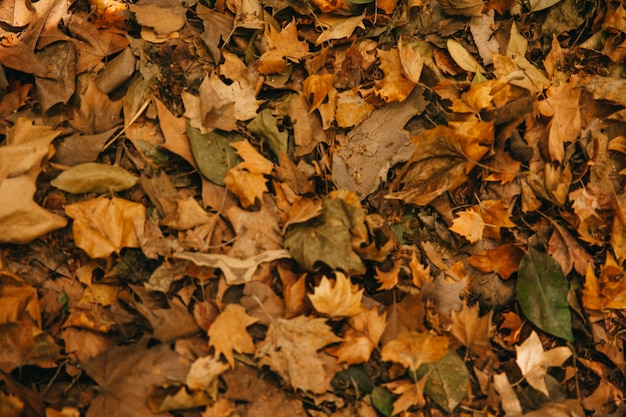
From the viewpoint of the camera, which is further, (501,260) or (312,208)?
(501,260)

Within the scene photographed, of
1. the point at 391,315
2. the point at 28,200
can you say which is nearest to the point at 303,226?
the point at 391,315

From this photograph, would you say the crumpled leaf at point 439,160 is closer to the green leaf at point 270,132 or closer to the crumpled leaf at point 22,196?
the green leaf at point 270,132

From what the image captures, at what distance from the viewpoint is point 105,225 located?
1731 mm

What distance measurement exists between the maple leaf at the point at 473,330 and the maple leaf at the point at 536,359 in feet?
0.41

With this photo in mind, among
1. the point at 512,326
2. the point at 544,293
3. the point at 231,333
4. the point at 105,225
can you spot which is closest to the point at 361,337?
the point at 231,333

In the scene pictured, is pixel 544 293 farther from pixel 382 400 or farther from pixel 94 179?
pixel 94 179

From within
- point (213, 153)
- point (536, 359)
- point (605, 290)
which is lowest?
point (536, 359)

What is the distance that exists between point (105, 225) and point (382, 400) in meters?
1.15

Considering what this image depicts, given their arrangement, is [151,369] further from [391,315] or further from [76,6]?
[76,6]

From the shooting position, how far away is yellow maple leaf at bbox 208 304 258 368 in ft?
5.35

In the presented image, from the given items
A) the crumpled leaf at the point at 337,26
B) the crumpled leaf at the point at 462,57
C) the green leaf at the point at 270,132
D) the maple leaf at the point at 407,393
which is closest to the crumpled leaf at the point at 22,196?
the green leaf at the point at 270,132

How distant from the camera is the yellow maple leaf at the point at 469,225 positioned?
1901mm

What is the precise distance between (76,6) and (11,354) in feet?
4.60

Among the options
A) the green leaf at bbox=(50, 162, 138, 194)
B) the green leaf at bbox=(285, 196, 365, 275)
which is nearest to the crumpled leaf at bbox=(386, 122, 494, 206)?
the green leaf at bbox=(285, 196, 365, 275)
